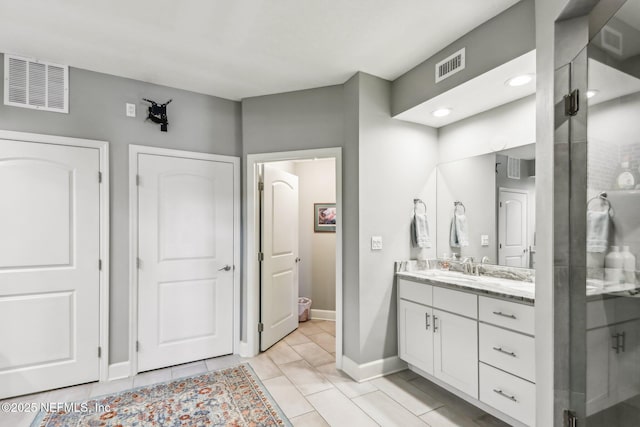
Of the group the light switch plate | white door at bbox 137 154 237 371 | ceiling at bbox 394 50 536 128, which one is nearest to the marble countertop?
the light switch plate

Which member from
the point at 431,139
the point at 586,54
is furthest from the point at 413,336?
the point at 586,54

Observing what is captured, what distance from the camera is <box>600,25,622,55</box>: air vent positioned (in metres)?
1.09

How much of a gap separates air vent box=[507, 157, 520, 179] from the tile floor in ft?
5.74

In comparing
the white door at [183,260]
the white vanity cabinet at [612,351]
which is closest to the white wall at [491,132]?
the white vanity cabinet at [612,351]

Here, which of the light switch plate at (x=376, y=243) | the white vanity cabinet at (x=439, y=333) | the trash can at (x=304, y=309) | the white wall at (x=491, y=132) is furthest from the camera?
the trash can at (x=304, y=309)

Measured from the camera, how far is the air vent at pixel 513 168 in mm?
2420

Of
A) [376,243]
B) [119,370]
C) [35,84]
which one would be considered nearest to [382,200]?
[376,243]

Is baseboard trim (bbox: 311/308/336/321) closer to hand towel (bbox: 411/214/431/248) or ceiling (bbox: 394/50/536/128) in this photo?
hand towel (bbox: 411/214/431/248)

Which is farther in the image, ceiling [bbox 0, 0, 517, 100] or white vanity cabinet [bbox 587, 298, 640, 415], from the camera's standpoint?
ceiling [bbox 0, 0, 517, 100]

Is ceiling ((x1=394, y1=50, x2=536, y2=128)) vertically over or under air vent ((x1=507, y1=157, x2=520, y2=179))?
over

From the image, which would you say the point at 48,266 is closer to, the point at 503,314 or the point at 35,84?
the point at 35,84

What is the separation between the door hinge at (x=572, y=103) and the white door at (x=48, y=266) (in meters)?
3.22

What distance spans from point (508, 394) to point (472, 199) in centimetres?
153

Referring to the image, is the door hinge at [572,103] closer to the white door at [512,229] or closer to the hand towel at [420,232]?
the white door at [512,229]
